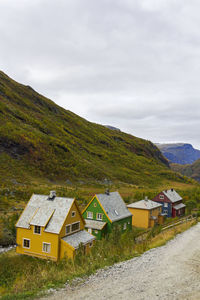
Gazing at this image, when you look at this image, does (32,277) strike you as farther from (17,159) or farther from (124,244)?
(17,159)

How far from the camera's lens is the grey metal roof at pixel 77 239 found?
2757 cm

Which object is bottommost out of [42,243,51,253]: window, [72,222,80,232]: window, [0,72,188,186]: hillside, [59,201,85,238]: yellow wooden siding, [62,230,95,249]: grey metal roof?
[42,243,51,253]: window

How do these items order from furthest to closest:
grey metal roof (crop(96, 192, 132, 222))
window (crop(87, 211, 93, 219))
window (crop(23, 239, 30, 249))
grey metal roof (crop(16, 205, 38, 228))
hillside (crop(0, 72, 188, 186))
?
hillside (crop(0, 72, 188, 186))
window (crop(87, 211, 93, 219))
grey metal roof (crop(96, 192, 132, 222))
grey metal roof (crop(16, 205, 38, 228))
window (crop(23, 239, 30, 249))

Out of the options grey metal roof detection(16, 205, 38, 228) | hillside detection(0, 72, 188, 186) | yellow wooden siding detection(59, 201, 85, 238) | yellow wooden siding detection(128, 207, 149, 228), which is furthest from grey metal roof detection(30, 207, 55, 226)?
hillside detection(0, 72, 188, 186)

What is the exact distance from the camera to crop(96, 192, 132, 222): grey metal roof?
3850 cm

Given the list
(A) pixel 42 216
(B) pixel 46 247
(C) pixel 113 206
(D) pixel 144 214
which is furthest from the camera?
(D) pixel 144 214

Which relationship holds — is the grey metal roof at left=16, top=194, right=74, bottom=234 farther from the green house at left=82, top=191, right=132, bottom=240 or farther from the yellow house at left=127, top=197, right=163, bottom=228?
the yellow house at left=127, top=197, right=163, bottom=228

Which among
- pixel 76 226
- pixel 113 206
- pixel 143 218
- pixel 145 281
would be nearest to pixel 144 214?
pixel 143 218

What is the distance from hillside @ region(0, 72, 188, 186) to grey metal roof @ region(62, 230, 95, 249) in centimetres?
3730

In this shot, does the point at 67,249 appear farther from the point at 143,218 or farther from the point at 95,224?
the point at 143,218

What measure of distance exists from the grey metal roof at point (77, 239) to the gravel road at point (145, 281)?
14205 mm

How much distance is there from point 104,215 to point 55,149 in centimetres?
6745

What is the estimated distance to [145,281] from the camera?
36.2ft

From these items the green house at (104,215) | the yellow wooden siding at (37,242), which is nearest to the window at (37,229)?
the yellow wooden siding at (37,242)
